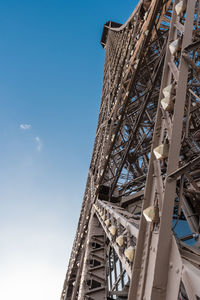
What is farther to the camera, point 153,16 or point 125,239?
point 153,16

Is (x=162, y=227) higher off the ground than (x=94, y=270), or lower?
higher

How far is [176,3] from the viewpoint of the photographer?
13.4 feet

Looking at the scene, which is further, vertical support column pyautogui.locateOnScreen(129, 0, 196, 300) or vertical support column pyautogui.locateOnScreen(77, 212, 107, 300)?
vertical support column pyautogui.locateOnScreen(77, 212, 107, 300)

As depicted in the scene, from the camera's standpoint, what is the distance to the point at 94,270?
23.6 ft

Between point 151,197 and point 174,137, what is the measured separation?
667 millimetres

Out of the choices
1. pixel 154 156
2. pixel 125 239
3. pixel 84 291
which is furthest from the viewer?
pixel 84 291

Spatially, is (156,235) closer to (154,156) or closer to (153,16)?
(154,156)

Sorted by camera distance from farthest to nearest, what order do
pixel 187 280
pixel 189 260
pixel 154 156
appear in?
pixel 154 156 < pixel 189 260 < pixel 187 280

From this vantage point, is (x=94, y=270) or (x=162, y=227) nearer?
(x=162, y=227)

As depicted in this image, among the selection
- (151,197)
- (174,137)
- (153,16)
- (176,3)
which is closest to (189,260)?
(151,197)

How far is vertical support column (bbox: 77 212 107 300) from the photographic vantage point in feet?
22.1

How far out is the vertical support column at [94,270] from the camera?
674 centimetres

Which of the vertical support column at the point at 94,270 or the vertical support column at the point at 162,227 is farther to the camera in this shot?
the vertical support column at the point at 94,270

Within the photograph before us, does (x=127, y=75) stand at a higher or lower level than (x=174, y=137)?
higher
